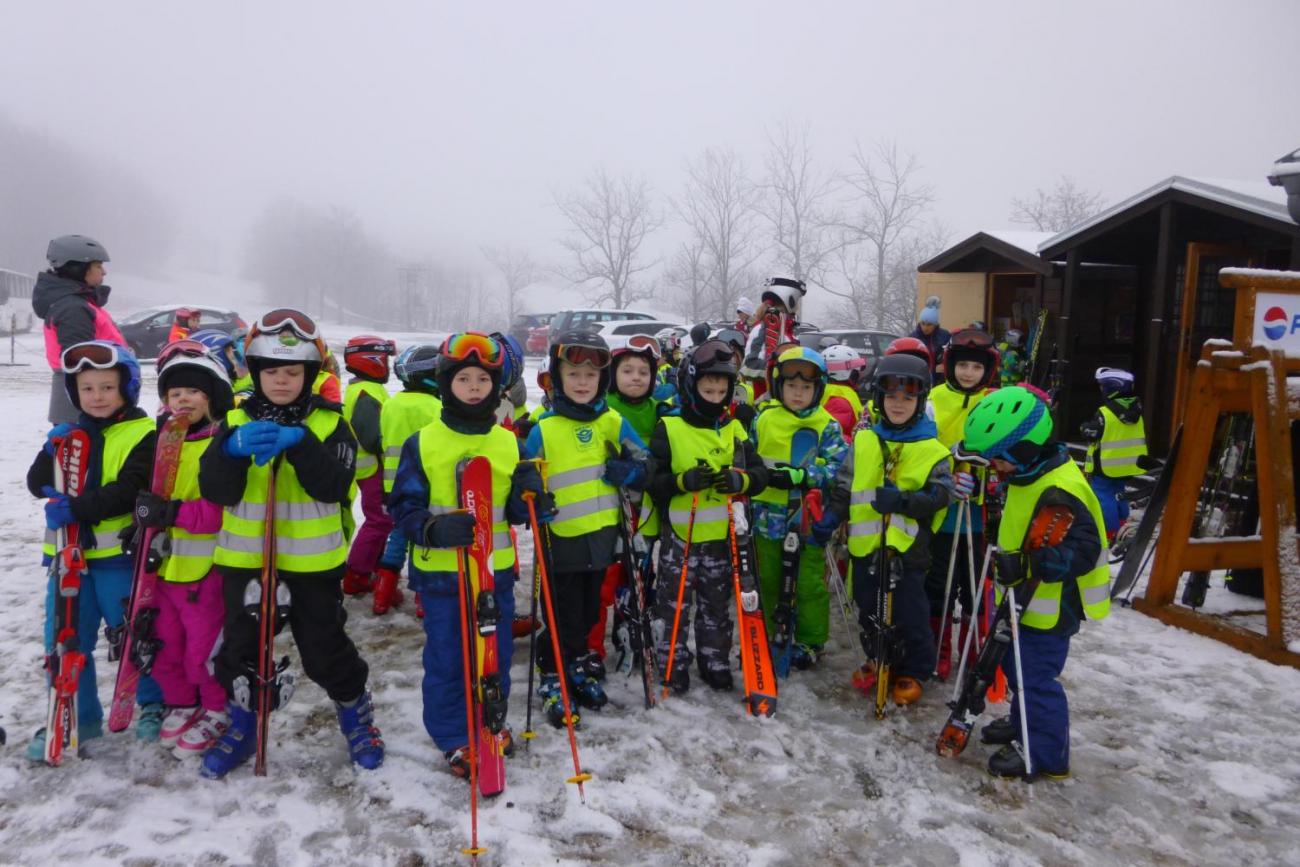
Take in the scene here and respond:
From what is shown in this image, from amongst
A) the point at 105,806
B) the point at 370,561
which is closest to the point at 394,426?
the point at 370,561

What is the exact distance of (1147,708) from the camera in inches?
168

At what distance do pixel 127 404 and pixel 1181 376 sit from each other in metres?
9.84

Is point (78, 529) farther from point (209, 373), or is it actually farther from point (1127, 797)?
point (1127, 797)

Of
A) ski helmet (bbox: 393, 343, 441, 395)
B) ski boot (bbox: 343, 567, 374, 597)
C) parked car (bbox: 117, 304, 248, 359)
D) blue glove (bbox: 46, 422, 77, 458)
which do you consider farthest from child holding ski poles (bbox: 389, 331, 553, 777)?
parked car (bbox: 117, 304, 248, 359)

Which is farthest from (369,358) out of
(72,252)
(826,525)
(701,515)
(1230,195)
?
(1230,195)

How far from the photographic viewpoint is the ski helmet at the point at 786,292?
6812mm

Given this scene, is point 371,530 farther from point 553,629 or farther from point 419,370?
point 553,629

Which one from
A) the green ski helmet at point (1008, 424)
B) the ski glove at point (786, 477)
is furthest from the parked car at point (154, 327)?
the green ski helmet at point (1008, 424)

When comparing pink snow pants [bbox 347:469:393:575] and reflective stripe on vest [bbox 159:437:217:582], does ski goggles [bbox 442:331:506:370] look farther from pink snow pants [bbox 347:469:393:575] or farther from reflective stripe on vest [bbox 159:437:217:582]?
pink snow pants [bbox 347:469:393:575]

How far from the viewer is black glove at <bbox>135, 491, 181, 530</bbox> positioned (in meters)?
3.29

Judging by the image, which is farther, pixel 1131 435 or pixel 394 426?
pixel 1131 435

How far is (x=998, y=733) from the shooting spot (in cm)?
381

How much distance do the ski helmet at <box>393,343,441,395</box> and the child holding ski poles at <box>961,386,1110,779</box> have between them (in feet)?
10.9

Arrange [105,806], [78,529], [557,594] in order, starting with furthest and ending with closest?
[557,594], [78,529], [105,806]
